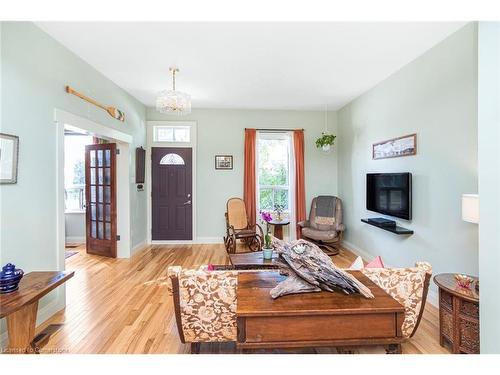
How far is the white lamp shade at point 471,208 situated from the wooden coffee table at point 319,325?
114 centimetres

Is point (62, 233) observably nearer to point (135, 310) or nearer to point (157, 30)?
point (135, 310)

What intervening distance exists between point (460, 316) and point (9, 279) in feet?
10.1

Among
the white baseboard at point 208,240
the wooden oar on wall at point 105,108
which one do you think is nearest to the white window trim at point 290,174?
the white baseboard at point 208,240

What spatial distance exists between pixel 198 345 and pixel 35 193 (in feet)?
6.41

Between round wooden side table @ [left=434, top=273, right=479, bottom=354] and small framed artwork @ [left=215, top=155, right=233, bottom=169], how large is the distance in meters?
3.94

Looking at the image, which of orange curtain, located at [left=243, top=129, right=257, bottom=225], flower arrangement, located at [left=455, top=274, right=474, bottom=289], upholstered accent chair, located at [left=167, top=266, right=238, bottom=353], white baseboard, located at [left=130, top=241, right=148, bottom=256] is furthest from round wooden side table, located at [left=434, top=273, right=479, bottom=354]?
white baseboard, located at [left=130, top=241, right=148, bottom=256]

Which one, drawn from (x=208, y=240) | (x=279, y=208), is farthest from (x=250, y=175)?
(x=208, y=240)

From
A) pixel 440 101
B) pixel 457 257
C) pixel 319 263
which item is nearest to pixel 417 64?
pixel 440 101

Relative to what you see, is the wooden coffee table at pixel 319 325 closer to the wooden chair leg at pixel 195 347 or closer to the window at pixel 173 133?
the wooden chair leg at pixel 195 347

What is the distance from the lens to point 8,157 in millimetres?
1887

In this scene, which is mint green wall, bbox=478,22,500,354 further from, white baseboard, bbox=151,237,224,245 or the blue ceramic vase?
white baseboard, bbox=151,237,224,245

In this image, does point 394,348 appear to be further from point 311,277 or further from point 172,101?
point 172,101

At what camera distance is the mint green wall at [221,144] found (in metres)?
5.06

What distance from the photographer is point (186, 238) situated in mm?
5043
